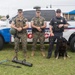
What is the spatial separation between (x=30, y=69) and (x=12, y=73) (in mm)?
617

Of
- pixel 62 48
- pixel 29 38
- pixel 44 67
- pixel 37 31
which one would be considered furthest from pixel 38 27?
pixel 44 67

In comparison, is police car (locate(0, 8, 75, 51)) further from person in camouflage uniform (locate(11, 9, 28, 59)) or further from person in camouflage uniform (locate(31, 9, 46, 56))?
person in camouflage uniform (locate(11, 9, 28, 59))

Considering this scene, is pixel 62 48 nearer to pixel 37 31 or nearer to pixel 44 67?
pixel 37 31

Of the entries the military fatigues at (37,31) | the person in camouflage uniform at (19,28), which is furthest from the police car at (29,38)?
the person in camouflage uniform at (19,28)

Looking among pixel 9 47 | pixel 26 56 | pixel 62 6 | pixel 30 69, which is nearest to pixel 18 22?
pixel 26 56

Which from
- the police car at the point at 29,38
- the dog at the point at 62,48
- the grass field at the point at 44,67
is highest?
the police car at the point at 29,38

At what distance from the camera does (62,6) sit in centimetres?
2130

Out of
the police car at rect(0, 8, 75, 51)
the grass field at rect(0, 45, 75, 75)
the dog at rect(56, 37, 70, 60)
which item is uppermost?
the police car at rect(0, 8, 75, 51)

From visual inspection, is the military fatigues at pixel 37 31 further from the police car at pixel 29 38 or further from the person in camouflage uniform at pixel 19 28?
the police car at pixel 29 38

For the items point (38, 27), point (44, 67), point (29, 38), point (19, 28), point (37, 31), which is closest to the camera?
point (44, 67)

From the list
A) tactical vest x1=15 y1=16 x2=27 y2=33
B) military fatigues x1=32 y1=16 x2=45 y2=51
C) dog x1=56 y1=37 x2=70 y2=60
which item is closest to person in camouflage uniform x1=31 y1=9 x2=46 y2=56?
military fatigues x1=32 y1=16 x2=45 y2=51

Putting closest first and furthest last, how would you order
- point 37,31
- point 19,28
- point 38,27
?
point 19,28
point 38,27
point 37,31

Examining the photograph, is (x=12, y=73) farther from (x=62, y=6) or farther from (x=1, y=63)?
(x=62, y=6)

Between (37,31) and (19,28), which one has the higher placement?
(19,28)
